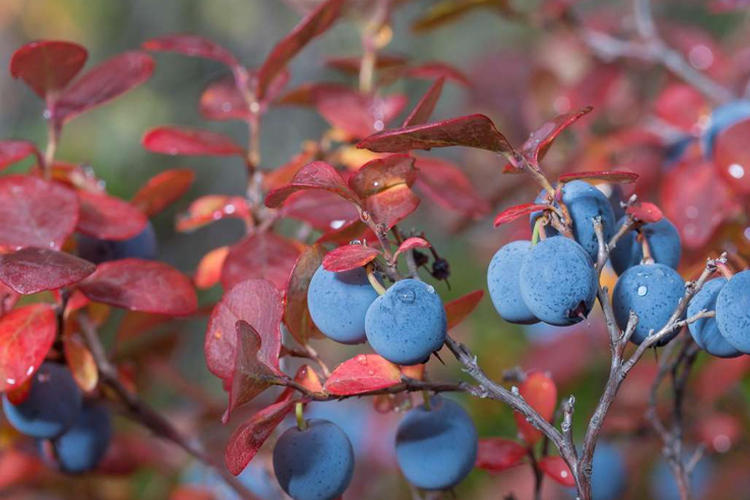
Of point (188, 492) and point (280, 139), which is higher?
point (188, 492)

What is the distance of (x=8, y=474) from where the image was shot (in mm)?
1021

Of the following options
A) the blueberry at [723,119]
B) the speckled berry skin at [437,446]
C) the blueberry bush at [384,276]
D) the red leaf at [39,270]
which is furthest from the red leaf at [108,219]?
the blueberry at [723,119]

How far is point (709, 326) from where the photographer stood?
0.56 metres

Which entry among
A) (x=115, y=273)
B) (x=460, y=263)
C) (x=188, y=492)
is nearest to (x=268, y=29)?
(x=460, y=263)

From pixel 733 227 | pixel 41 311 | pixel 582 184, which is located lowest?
pixel 733 227

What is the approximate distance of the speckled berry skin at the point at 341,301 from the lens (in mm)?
568

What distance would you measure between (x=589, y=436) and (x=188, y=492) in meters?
0.76

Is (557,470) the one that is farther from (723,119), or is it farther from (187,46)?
(187,46)

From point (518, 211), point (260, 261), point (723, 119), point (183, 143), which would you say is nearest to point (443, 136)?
point (518, 211)

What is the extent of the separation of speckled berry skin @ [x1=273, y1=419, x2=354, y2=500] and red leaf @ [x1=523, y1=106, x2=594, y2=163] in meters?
0.25

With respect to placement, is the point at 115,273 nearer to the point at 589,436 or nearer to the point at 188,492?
the point at 589,436

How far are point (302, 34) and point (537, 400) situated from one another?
1.35 feet

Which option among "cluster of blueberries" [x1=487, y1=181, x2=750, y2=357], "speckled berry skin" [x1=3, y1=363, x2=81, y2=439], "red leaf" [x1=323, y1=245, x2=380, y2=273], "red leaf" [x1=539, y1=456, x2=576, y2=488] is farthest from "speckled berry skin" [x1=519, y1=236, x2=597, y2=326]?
"speckled berry skin" [x1=3, y1=363, x2=81, y2=439]

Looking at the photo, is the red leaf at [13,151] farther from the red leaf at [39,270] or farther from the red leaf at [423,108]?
the red leaf at [423,108]
